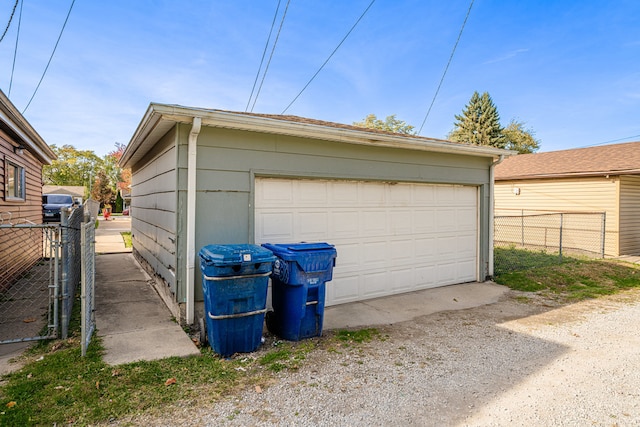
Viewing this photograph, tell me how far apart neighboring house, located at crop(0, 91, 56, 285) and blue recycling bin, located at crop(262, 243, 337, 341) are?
410 centimetres

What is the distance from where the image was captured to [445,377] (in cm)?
320

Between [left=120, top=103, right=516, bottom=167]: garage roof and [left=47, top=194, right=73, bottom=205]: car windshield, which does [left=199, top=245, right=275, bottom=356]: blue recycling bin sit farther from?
[left=47, top=194, right=73, bottom=205]: car windshield

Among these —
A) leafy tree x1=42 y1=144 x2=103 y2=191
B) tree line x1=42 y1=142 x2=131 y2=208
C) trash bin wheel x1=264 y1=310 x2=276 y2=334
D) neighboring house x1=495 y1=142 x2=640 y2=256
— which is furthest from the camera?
leafy tree x1=42 y1=144 x2=103 y2=191

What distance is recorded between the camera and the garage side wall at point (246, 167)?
4.42 meters

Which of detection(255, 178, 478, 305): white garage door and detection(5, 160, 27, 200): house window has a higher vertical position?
detection(5, 160, 27, 200): house window

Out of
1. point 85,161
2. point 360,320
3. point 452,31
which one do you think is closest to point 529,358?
point 360,320

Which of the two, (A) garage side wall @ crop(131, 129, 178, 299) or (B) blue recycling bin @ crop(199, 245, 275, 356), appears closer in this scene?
(B) blue recycling bin @ crop(199, 245, 275, 356)

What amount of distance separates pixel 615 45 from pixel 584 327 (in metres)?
16.2

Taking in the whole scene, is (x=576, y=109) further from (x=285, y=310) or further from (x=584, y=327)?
(x=285, y=310)

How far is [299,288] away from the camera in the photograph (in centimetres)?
395

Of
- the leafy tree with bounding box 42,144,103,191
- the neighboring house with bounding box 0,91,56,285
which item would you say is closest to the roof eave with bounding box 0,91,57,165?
the neighboring house with bounding box 0,91,56,285

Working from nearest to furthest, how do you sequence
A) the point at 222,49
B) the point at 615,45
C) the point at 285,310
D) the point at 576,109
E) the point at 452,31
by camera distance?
the point at 285,310 < the point at 452,31 < the point at 222,49 < the point at 615,45 < the point at 576,109

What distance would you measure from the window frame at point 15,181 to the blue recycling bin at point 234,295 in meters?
4.91

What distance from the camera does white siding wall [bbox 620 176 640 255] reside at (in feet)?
35.9
